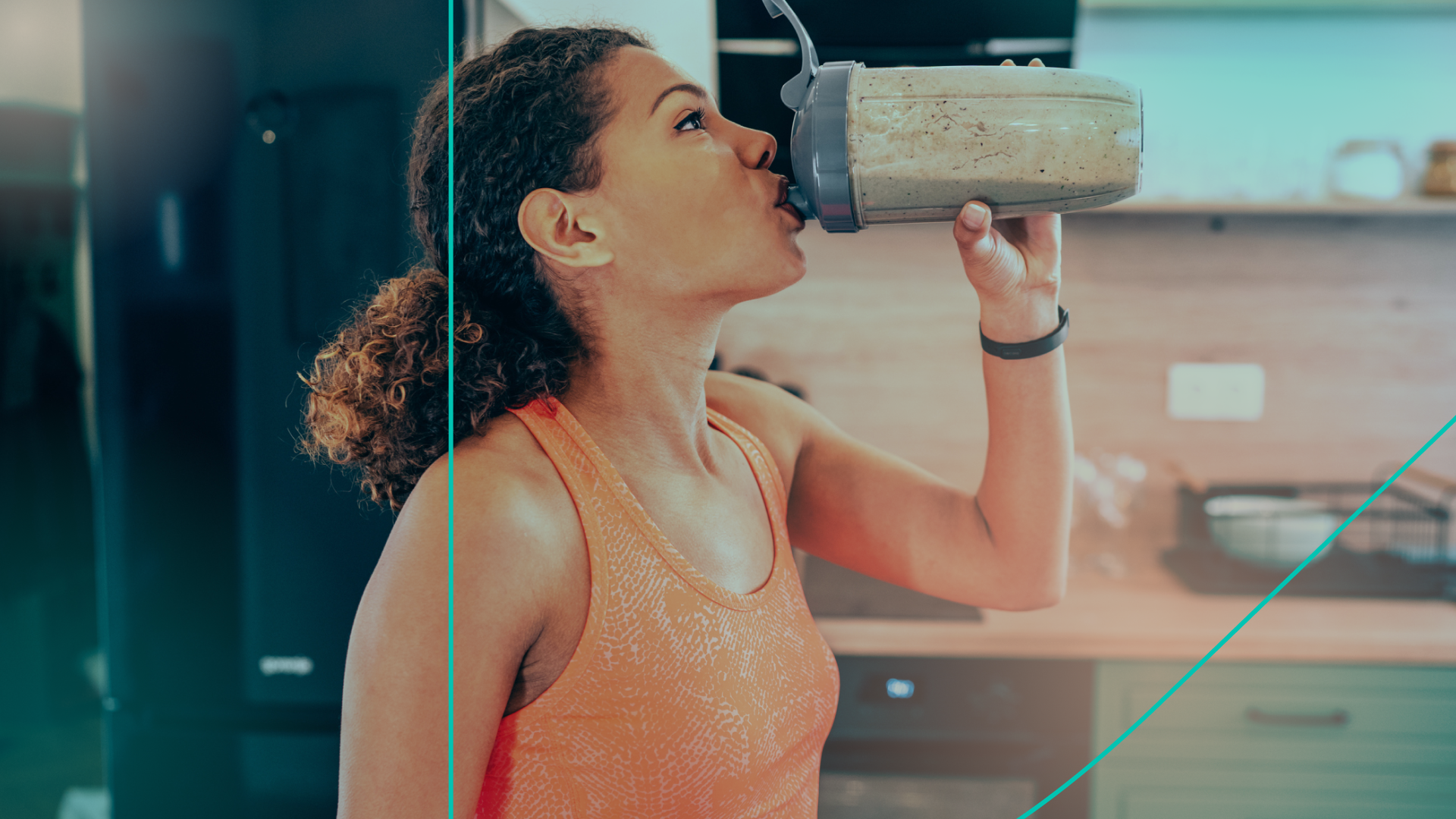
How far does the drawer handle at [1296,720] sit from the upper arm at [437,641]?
0.39 metres

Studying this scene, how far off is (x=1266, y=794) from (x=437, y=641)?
46 cm

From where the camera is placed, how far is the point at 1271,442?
995 millimetres

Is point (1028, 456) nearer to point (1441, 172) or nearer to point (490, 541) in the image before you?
point (490, 541)

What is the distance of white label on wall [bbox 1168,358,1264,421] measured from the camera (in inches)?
36.1

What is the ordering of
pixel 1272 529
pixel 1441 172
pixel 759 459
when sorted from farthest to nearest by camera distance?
1. pixel 1441 172
2. pixel 1272 529
3. pixel 759 459

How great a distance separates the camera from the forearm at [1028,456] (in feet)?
1.59

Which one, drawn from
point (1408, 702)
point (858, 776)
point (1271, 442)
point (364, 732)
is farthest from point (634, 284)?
point (1271, 442)

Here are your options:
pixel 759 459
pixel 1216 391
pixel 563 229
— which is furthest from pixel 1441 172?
pixel 563 229

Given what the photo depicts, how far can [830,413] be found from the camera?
2.43 ft

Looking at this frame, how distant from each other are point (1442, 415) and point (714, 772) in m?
0.63

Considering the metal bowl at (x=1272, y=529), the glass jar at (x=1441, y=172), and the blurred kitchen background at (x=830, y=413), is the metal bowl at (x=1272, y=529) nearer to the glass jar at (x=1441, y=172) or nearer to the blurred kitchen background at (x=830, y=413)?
the blurred kitchen background at (x=830, y=413)

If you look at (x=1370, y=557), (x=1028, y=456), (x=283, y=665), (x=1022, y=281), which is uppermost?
(x=1022, y=281)

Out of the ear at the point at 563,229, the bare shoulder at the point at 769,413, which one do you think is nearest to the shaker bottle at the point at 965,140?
the ear at the point at 563,229

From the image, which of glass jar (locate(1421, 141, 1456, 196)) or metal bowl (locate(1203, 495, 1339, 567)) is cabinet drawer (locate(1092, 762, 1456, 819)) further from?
glass jar (locate(1421, 141, 1456, 196))
